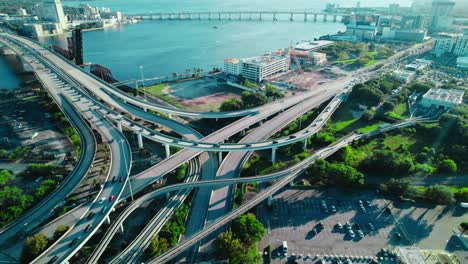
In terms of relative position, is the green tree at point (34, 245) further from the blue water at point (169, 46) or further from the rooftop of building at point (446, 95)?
the rooftop of building at point (446, 95)

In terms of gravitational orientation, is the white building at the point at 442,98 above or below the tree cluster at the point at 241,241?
above

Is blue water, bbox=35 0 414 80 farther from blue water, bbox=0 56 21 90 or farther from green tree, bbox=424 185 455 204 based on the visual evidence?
green tree, bbox=424 185 455 204

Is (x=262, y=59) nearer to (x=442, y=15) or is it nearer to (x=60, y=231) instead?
(x=60, y=231)

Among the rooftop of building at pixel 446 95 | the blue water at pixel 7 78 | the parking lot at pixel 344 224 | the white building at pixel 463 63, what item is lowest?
the parking lot at pixel 344 224

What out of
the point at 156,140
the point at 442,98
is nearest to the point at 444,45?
the point at 442,98

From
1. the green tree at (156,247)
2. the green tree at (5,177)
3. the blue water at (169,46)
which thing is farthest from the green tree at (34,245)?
the blue water at (169,46)

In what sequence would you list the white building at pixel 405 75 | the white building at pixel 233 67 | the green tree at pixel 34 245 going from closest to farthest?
the green tree at pixel 34 245 < the white building at pixel 405 75 < the white building at pixel 233 67
